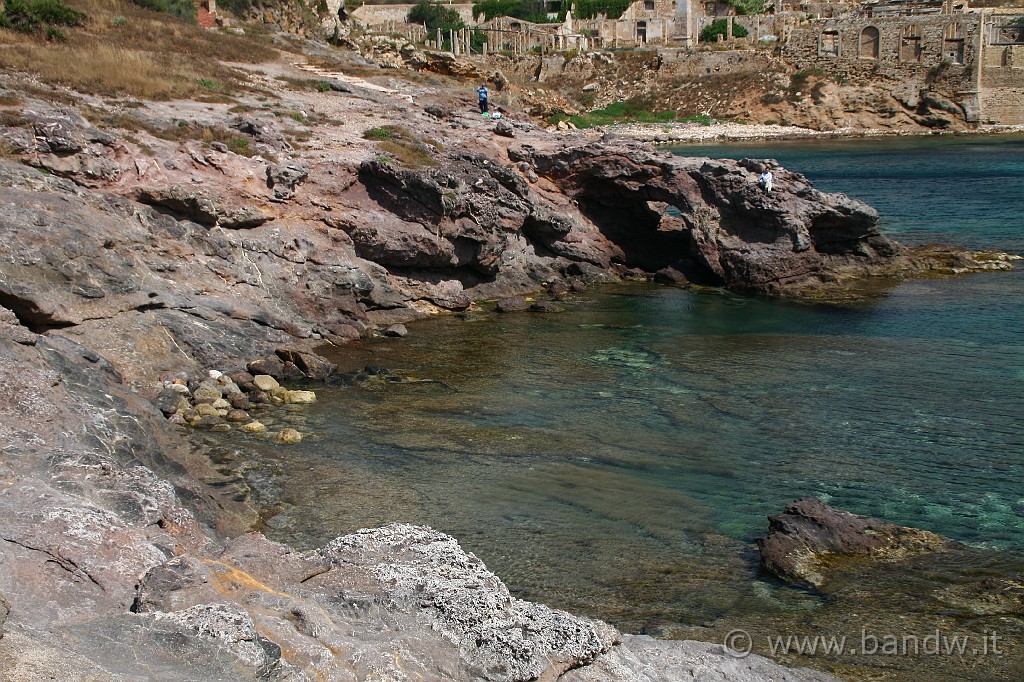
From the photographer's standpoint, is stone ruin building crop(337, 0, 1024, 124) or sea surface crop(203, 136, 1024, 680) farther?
stone ruin building crop(337, 0, 1024, 124)

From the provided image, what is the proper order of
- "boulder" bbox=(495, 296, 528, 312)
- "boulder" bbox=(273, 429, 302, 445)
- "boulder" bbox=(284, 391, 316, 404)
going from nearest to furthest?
"boulder" bbox=(273, 429, 302, 445) → "boulder" bbox=(284, 391, 316, 404) → "boulder" bbox=(495, 296, 528, 312)

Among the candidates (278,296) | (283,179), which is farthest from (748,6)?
(278,296)

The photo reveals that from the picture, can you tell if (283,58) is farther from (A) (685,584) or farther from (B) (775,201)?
(A) (685,584)

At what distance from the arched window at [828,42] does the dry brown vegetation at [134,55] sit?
60460 mm

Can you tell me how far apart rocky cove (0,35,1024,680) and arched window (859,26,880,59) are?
186ft

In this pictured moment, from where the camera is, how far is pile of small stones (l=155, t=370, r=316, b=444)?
17.2 metres

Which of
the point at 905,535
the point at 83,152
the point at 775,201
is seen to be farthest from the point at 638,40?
the point at 905,535

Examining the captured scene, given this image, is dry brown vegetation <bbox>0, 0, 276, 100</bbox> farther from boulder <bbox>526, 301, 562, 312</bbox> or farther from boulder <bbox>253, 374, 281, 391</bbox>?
boulder <bbox>253, 374, 281, 391</bbox>

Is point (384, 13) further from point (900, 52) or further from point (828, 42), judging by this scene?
point (900, 52)

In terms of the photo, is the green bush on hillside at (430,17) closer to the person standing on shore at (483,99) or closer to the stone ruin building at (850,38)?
the stone ruin building at (850,38)

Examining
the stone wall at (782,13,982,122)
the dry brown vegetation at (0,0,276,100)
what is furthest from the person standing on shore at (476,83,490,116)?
the stone wall at (782,13,982,122)

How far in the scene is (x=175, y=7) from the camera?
148ft

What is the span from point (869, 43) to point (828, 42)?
358 centimetres

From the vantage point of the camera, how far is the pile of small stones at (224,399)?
56.3 feet
